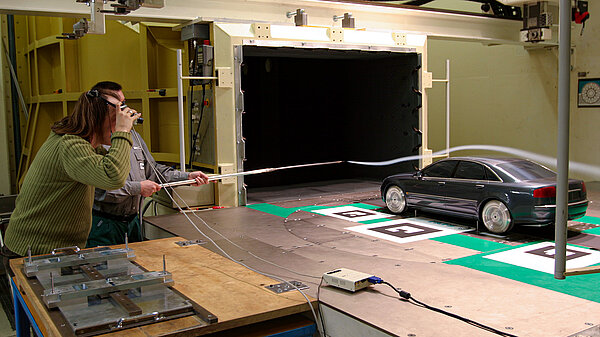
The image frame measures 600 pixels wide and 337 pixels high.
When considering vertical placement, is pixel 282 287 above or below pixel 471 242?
above

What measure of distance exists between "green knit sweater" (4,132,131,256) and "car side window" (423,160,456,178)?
494 cm

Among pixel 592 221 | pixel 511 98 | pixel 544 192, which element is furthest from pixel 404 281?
pixel 511 98

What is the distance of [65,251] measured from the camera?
167 inches

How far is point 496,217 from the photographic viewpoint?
6.97 m

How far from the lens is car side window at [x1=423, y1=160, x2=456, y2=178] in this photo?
774 centimetres

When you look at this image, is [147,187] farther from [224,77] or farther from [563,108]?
[224,77]

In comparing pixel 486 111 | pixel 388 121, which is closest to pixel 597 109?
pixel 486 111

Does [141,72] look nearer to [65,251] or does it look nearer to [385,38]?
[385,38]

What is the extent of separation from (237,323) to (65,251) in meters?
1.73

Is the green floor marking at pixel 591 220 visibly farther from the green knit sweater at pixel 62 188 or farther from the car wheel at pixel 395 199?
the green knit sweater at pixel 62 188

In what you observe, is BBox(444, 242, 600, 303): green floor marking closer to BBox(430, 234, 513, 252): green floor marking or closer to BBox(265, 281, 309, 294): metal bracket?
BBox(430, 234, 513, 252): green floor marking

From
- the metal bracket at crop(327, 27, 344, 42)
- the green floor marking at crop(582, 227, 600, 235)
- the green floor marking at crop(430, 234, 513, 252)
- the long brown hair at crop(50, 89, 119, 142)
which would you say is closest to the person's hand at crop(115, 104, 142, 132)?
the long brown hair at crop(50, 89, 119, 142)

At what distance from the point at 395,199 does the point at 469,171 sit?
1316 mm

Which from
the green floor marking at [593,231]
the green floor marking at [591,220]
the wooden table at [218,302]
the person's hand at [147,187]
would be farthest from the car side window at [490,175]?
the person's hand at [147,187]
